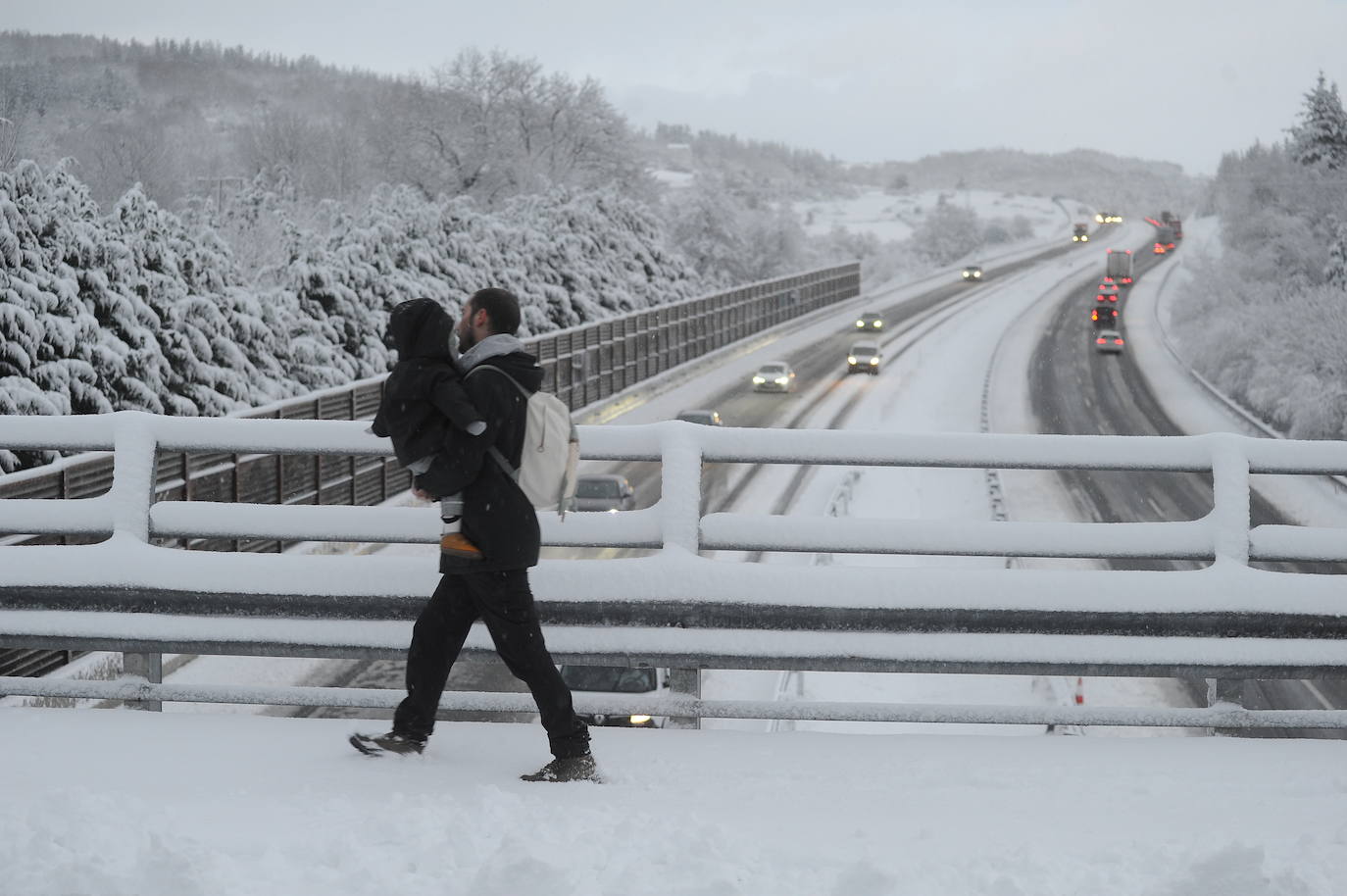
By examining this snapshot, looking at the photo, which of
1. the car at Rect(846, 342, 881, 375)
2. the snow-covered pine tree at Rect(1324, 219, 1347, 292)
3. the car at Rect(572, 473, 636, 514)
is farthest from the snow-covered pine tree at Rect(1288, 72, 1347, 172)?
the car at Rect(572, 473, 636, 514)

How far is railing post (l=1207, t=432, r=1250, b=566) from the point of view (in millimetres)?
5570

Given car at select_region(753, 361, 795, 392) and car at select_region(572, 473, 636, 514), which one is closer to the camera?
car at select_region(572, 473, 636, 514)

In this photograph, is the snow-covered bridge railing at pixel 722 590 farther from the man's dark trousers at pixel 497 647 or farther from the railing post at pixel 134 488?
the man's dark trousers at pixel 497 647

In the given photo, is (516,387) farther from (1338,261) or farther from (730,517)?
(1338,261)

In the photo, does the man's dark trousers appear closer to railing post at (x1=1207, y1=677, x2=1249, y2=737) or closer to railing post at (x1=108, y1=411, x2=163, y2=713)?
railing post at (x1=108, y1=411, x2=163, y2=713)

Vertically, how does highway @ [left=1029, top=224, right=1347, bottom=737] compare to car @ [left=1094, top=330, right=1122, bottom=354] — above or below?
below

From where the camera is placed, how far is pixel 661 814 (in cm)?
442

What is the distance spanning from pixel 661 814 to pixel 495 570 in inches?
A: 41.9

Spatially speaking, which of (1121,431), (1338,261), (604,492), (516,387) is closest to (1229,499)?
(516,387)

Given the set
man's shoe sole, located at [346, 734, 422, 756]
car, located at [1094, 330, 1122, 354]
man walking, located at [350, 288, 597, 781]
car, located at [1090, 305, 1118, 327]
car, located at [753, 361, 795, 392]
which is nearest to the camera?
man walking, located at [350, 288, 597, 781]

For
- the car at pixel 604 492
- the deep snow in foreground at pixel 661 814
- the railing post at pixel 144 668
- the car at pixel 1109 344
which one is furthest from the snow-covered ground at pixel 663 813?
the car at pixel 1109 344

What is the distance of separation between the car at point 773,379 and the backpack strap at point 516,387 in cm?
→ 4784

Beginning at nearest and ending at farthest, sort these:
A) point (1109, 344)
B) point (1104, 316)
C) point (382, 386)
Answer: point (382, 386) < point (1109, 344) < point (1104, 316)

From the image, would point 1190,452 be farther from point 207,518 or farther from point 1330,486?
point 1330,486
